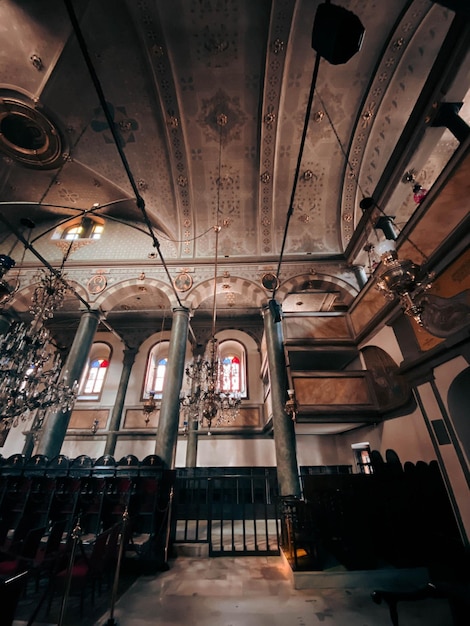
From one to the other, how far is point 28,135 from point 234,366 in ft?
32.0

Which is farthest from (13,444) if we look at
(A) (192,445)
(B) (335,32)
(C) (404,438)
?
(B) (335,32)

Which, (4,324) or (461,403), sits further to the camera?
(4,324)

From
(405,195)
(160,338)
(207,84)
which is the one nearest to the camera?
(405,195)

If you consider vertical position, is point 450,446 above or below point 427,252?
below

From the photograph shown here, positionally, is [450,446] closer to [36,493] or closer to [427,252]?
[427,252]

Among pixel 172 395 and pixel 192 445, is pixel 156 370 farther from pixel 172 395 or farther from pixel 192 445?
pixel 172 395

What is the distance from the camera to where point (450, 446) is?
351 cm

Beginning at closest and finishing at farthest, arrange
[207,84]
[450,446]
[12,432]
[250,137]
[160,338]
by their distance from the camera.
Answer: [450,446], [207,84], [250,137], [12,432], [160,338]

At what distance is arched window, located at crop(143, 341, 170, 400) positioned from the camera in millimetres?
10656

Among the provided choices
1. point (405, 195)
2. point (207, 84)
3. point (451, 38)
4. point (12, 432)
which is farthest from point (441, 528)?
point (12, 432)

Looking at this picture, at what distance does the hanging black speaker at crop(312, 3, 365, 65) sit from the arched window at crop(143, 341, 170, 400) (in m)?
10.1

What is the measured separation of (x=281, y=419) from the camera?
245 inches

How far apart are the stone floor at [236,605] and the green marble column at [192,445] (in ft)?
19.2

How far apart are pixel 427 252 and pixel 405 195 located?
10.0ft
